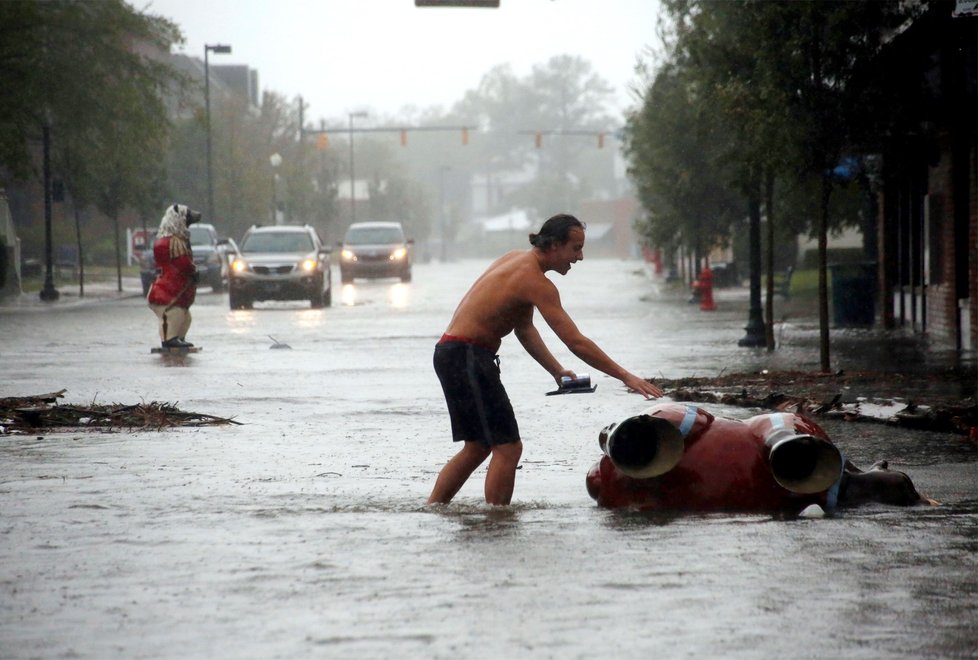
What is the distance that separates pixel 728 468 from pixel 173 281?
14.2 meters

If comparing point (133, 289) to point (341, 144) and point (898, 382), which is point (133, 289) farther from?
point (341, 144)

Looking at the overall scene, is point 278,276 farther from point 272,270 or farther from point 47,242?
point 47,242

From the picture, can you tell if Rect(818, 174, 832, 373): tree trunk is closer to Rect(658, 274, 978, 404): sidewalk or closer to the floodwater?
Rect(658, 274, 978, 404): sidewalk

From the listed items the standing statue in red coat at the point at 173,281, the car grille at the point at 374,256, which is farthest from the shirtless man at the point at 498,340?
the car grille at the point at 374,256

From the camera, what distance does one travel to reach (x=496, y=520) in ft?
27.8

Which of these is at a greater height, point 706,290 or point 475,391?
point 475,391

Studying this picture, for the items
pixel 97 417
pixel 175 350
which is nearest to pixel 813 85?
pixel 97 417

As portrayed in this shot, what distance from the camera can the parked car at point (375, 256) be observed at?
51.8 meters

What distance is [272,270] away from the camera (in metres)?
35.1

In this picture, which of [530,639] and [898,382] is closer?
[530,639]

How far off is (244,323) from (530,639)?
78.6 ft

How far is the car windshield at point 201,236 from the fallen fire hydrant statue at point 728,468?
1489 inches

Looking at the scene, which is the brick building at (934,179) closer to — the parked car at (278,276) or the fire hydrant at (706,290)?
the fire hydrant at (706,290)

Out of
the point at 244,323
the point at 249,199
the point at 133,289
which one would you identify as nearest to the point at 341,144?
the point at 249,199
